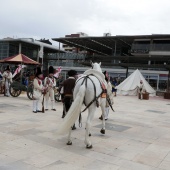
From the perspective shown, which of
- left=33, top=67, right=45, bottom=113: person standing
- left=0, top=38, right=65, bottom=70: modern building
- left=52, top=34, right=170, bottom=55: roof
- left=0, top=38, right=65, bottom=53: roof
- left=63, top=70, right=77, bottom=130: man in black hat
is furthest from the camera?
left=0, top=38, right=65, bottom=70: modern building

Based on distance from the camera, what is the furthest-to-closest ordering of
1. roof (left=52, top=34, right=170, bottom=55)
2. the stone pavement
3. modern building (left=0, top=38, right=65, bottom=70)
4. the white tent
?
modern building (left=0, top=38, right=65, bottom=70), roof (left=52, top=34, right=170, bottom=55), the white tent, the stone pavement

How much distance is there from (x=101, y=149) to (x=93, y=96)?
1.06m

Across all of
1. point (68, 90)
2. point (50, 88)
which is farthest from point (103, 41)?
point (68, 90)

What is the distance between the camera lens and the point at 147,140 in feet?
20.4

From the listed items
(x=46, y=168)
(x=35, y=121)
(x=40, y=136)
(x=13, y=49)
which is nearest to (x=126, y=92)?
(x=35, y=121)

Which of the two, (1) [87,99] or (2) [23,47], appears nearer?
(1) [87,99]

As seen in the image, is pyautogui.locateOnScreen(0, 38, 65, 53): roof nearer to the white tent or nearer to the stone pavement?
the white tent

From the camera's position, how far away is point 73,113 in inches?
199

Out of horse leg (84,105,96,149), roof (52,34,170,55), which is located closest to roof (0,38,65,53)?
roof (52,34,170,55)

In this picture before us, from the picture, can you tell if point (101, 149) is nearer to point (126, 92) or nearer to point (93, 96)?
point (93, 96)

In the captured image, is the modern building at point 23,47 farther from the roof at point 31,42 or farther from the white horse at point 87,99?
the white horse at point 87,99

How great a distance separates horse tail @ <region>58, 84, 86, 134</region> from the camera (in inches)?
196

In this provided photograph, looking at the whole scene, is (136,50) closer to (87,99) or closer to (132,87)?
(132,87)

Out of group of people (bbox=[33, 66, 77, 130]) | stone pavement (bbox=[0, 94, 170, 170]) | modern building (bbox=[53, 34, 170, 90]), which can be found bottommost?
stone pavement (bbox=[0, 94, 170, 170])
